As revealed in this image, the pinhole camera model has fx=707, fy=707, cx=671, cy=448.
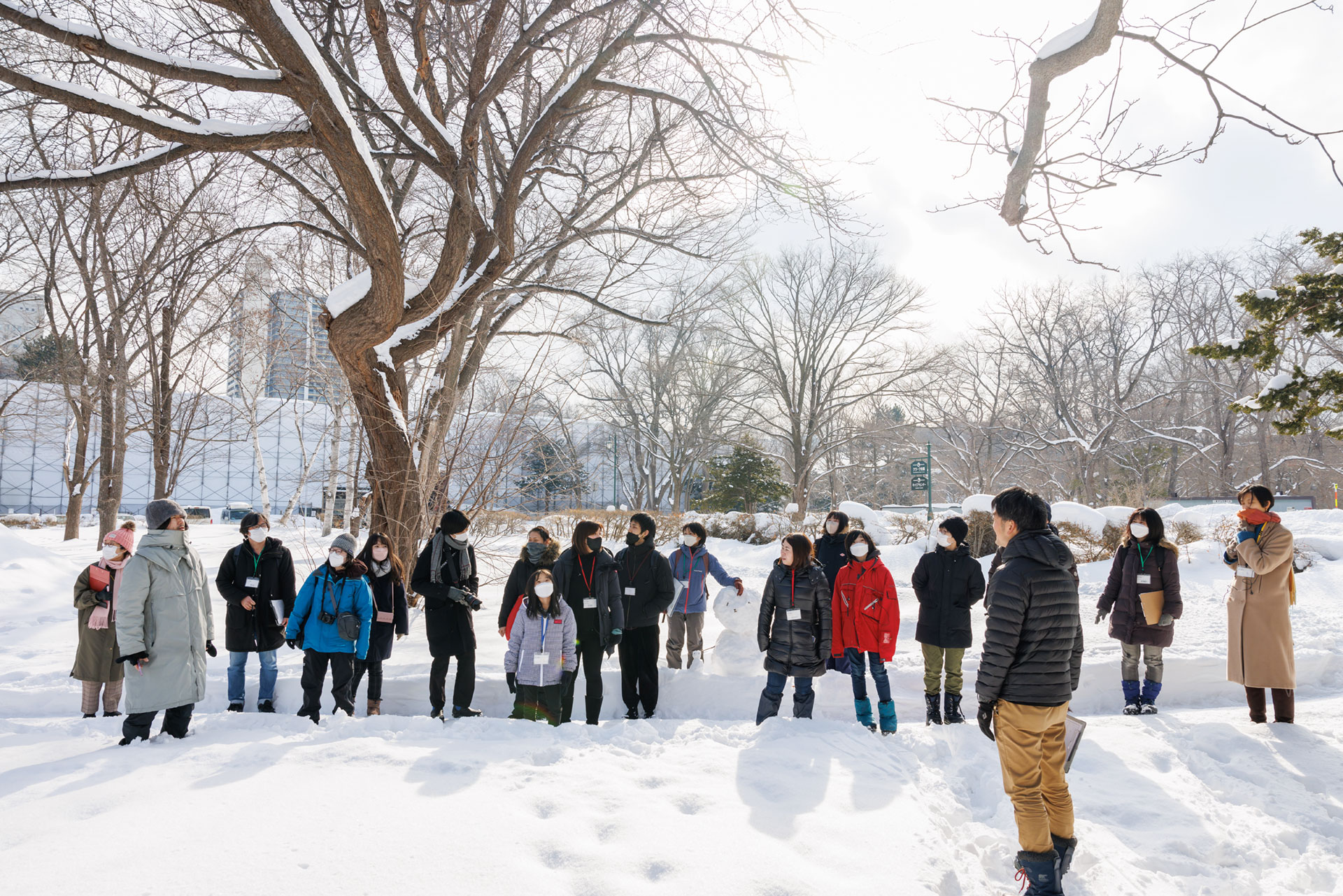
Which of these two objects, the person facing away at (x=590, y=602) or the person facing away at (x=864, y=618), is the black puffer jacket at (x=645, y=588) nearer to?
the person facing away at (x=590, y=602)

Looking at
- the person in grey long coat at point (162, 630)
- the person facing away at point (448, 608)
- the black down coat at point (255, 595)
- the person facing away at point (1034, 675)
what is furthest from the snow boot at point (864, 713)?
the black down coat at point (255, 595)

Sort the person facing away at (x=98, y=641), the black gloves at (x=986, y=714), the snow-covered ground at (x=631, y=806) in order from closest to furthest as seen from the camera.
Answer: the snow-covered ground at (x=631, y=806) < the black gloves at (x=986, y=714) < the person facing away at (x=98, y=641)

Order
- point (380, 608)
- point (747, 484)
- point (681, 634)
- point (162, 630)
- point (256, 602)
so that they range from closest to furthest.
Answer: point (162, 630) < point (256, 602) < point (380, 608) < point (681, 634) < point (747, 484)

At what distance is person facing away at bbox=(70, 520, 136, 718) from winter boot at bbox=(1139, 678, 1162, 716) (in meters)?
8.26

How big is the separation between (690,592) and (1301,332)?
7.84 metres

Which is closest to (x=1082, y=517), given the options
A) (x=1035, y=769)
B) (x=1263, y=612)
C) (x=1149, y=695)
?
(x=1149, y=695)

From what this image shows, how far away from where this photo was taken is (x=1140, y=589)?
600 cm

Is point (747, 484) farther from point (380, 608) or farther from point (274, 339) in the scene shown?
point (380, 608)

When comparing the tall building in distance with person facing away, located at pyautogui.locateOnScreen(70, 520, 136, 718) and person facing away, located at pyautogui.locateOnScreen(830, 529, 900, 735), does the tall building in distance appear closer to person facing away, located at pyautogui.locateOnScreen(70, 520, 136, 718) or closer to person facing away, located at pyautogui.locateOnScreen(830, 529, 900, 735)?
person facing away, located at pyautogui.locateOnScreen(70, 520, 136, 718)

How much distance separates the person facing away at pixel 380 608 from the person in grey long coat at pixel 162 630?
1437mm

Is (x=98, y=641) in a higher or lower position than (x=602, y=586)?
lower

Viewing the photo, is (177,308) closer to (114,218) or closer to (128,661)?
(114,218)

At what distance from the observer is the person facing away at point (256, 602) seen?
19.0ft

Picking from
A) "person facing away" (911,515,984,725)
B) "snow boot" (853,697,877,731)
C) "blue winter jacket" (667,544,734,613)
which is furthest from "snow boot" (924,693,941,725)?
"blue winter jacket" (667,544,734,613)
